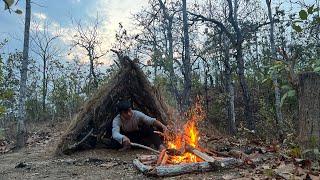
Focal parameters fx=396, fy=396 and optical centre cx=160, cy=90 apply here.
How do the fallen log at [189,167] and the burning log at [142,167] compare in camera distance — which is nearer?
the fallen log at [189,167]

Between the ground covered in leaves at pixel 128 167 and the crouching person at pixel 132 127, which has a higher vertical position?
the crouching person at pixel 132 127

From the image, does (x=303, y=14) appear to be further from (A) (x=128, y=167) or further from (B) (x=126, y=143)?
(B) (x=126, y=143)

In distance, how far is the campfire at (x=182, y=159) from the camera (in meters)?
6.03

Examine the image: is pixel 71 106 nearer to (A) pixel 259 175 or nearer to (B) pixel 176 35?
(B) pixel 176 35

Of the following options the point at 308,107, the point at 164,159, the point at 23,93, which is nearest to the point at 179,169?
the point at 164,159

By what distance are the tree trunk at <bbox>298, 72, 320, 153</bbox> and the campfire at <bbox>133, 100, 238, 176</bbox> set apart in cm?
162

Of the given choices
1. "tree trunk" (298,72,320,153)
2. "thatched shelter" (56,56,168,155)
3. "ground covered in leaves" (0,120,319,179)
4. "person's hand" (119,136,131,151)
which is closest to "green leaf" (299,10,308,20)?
"tree trunk" (298,72,320,153)

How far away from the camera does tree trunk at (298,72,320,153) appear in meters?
4.85

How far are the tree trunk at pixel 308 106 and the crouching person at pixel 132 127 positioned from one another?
149 inches

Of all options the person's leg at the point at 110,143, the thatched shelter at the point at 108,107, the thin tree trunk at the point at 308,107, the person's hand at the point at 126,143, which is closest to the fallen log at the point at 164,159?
the person's hand at the point at 126,143

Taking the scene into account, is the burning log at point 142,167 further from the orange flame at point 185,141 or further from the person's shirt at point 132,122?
the person's shirt at point 132,122

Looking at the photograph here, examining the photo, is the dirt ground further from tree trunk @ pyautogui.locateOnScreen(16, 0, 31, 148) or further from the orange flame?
tree trunk @ pyautogui.locateOnScreen(16, 0, 31, 148)

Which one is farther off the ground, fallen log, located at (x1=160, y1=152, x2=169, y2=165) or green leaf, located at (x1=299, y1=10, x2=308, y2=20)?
green leaf, located at (x1=299, y1=10, x2=308, y2=20)

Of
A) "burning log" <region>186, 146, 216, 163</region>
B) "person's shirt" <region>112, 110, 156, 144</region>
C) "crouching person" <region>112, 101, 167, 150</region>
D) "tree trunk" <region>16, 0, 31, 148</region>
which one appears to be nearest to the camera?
"burning log" <region>186, 146, 216, 163</region>
